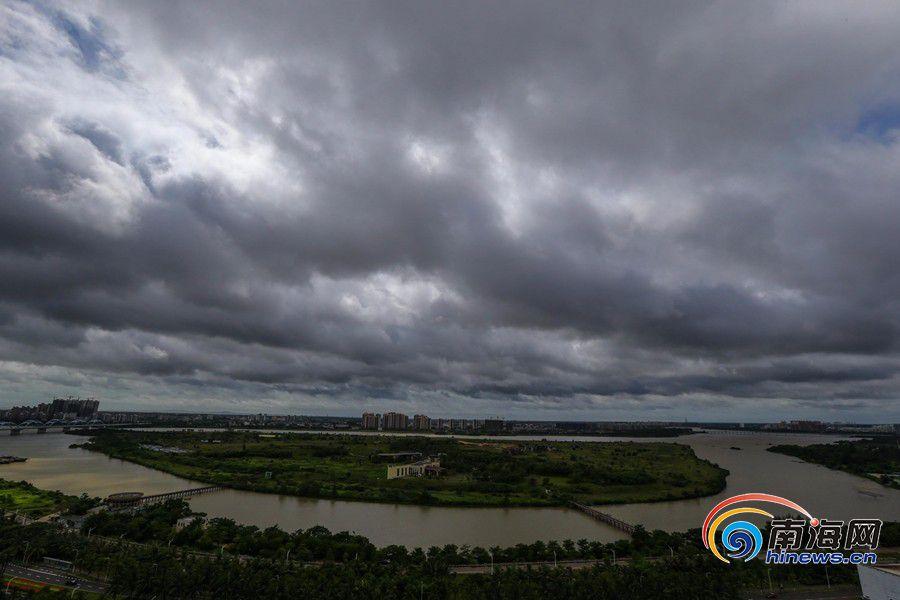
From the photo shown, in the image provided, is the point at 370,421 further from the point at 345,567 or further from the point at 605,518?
the point at 345,567

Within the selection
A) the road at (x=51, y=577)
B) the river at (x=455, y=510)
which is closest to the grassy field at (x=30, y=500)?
the river at (x=455, y=510)

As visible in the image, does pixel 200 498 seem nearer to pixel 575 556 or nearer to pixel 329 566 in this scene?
pixel 329 566

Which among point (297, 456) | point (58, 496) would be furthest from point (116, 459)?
point (58, 496)

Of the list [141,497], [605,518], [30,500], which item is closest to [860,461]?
[605,518]

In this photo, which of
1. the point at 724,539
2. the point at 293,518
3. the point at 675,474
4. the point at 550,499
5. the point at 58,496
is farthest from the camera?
the point at 675,474

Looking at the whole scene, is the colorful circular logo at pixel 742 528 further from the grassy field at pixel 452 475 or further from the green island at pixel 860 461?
the green island at pixel 860 461

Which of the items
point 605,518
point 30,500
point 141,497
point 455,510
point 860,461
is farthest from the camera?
point 860,461
